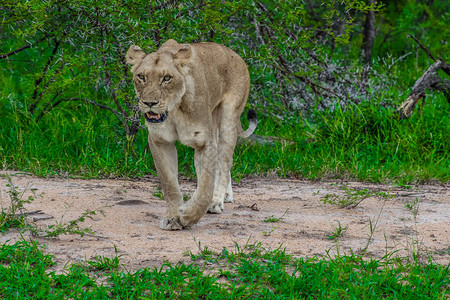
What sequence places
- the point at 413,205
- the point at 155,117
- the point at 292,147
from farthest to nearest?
the point at 292,147 → the point at 413,205 → the point at 155,117

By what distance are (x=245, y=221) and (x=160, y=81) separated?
1.31 metres

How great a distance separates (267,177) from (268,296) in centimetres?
340

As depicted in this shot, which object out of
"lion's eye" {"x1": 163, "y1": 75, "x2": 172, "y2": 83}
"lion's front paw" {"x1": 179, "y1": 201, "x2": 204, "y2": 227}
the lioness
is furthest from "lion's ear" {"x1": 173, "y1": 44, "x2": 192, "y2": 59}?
"lion's front paw" {"x1": 179, "y1": 201, "x2": 204, "y2": 227}

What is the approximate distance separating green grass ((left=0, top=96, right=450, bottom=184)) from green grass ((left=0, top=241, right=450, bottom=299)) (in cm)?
257

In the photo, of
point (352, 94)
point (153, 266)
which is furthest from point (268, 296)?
point (352, 94)

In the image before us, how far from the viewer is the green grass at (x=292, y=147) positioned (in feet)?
21.3

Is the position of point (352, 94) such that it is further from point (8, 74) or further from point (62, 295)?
point (62, 295)

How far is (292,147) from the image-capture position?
24.5 ft

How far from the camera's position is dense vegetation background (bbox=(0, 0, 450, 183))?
634cm

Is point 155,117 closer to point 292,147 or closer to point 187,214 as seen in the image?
point 187,214

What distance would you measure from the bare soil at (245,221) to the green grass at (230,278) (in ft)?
0.55

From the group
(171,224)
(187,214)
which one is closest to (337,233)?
(187,214)

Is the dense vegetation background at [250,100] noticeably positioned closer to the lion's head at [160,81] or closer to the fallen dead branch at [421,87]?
the fallen dead branch at [421,87]

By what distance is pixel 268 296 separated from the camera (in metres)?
3.33
